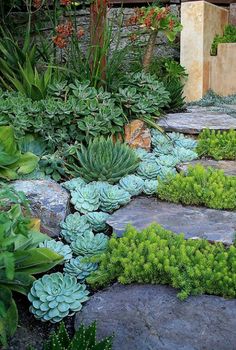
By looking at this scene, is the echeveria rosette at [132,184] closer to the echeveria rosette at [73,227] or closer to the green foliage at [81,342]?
the echeveria rosette at [73,227]

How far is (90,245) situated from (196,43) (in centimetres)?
316

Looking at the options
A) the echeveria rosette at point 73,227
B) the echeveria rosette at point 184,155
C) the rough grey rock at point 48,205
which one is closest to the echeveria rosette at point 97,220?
the echeveria rosette at point 73,227

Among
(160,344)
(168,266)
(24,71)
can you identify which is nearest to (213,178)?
(168,266)

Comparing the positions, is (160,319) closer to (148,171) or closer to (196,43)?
(148,171)

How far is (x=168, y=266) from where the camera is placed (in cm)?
192

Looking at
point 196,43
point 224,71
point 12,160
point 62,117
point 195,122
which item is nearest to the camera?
point 12,160

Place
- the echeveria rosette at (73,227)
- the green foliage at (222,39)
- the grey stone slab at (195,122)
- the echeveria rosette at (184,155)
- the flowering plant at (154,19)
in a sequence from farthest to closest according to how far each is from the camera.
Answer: the green foliage at (222,39) < the flowering plant at (154,19) < the grey stone slab at (195,122) < the echeveria rosette at (184,155) < the echeveria rosette at (73,227)

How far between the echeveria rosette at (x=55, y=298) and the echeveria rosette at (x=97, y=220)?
1.59 ft

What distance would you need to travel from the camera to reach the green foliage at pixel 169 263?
191 cm

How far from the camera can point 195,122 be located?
3.70m

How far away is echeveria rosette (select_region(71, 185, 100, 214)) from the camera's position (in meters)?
2.61

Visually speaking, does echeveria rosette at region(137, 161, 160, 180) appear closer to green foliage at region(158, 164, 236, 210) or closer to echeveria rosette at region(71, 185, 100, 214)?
green foliage at region(158, 164, 236, 210)

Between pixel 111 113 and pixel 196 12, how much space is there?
214 centimetres

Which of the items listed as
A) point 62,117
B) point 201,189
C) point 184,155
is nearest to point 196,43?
point 184,155
